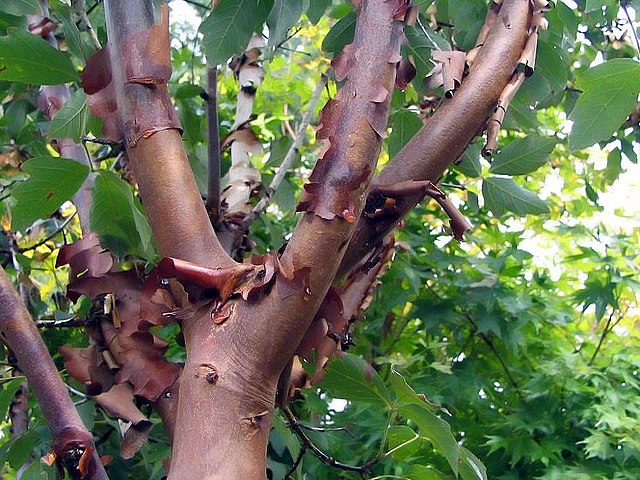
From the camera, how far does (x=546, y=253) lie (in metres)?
2.17

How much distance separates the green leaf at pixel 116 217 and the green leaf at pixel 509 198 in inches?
15.8

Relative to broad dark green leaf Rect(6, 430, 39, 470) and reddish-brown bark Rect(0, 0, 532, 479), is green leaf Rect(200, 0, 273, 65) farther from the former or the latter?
broad dark green leaf Rect(6, 430, 39, 470)

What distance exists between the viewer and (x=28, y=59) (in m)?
0.79

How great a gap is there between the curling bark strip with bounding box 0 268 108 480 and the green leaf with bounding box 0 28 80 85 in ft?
0.67

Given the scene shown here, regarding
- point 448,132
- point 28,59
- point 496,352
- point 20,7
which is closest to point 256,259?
point 448,132

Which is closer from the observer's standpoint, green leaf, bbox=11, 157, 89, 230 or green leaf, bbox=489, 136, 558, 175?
green leaf, bbox=11, 157, 89, 230

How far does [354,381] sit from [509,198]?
0.98 ft

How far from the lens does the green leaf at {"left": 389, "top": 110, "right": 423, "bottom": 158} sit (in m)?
0.95

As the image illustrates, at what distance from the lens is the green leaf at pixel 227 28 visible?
0.95 meters

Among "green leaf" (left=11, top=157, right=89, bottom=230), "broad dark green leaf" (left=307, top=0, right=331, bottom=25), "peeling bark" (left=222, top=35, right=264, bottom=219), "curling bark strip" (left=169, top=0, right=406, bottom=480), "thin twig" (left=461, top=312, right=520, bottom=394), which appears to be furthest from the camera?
"thin twig" (left=461, top=312, right=520, bottom=394)

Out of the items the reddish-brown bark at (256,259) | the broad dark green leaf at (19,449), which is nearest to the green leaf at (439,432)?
the reddish-brown bark at (256,259)

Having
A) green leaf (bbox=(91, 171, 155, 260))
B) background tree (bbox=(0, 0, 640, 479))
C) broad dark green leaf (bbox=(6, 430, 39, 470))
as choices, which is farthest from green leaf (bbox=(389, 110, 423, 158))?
broad dark green leaf (bbox=(6, 430, 39, 470))

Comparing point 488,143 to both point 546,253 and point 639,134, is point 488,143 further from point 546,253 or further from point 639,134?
point 546,253

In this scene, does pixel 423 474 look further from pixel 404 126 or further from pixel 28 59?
pixel 28 59
